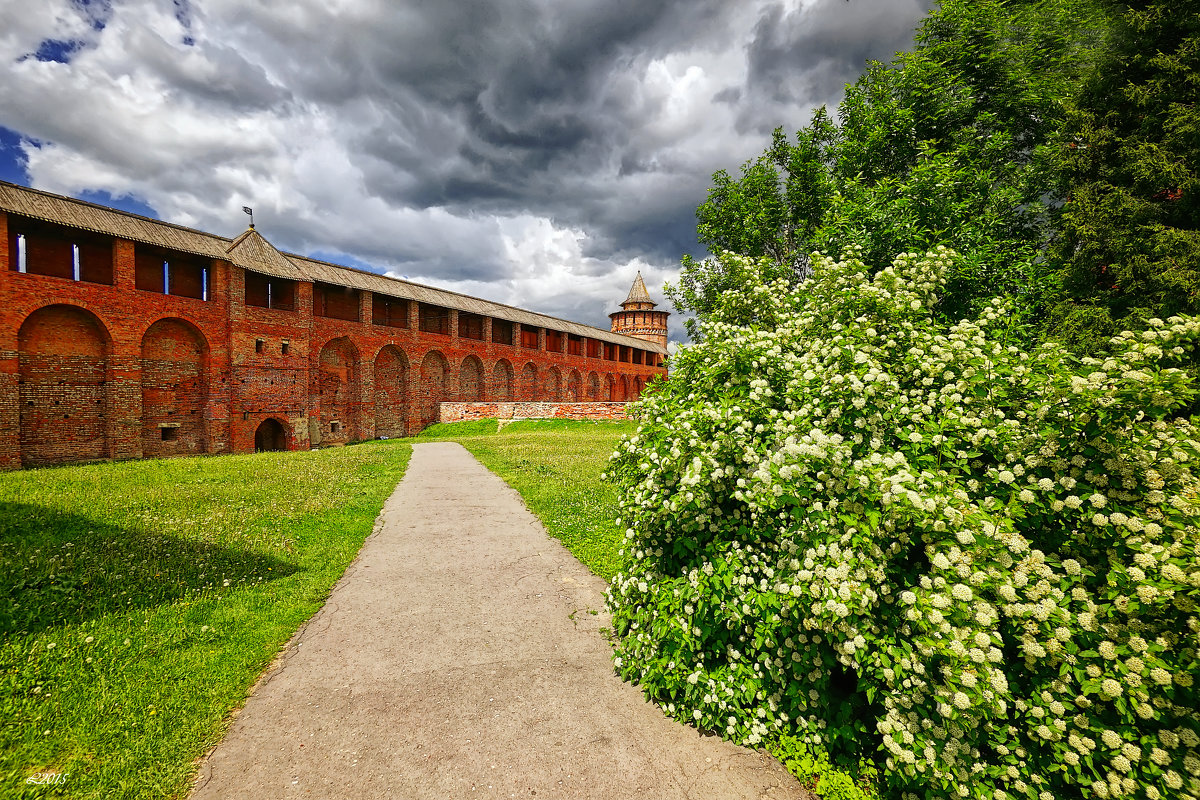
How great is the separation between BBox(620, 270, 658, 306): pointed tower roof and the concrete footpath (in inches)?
2378

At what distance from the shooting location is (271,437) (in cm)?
2195

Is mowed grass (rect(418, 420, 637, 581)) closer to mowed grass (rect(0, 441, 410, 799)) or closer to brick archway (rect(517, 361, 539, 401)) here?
mowed grass (rect(0, 441, 410, 799))

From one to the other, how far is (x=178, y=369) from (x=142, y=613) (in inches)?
755

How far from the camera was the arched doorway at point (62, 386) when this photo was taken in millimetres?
14898

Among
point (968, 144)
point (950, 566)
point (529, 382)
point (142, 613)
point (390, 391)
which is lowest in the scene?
point (142, 613)

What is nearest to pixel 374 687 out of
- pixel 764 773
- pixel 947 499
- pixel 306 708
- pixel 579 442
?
pixel 306 708

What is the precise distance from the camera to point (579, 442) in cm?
2214

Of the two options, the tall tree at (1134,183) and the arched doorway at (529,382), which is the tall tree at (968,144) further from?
the arched doorway at (529,382)

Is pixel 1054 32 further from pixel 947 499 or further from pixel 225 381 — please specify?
pixel 225 381

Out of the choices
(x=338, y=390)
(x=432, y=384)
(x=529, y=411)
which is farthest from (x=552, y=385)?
(x=338, y=390)

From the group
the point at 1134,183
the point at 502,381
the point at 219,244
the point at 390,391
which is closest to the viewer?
the point at 1134,183

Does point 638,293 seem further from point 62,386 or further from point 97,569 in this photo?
point 97,569

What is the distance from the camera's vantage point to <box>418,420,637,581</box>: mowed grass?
7.32 metres

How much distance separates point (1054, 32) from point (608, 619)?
17.4m
